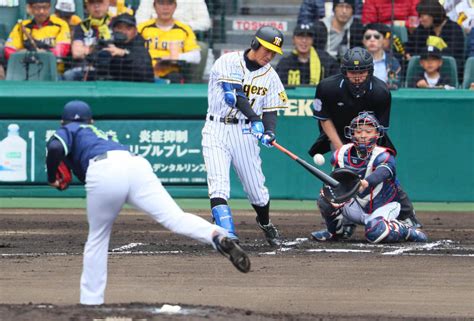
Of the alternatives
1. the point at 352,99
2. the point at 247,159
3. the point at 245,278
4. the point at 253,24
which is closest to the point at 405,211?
the point at 352,99

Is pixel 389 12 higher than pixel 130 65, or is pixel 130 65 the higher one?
pixel 389 12

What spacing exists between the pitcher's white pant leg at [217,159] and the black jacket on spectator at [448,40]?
18.8 ft

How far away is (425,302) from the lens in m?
7.85

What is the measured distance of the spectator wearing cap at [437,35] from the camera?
1511cm

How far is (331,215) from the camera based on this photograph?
35.3ft

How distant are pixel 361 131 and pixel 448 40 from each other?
539cm

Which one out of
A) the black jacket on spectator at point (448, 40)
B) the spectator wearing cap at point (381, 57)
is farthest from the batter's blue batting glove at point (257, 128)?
the black jacket on spectator at point (448, 40)

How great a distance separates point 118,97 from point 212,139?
4.52 m

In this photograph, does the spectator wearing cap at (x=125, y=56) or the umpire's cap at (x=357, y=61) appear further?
the spectator wearing cap at (x=125, y=56)

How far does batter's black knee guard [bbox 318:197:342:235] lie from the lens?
10656 mm

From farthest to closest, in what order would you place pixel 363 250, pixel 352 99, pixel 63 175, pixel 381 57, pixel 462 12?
1. pixel 462 12
2. pixel 381 57
3. pixel 352 99
4. pixel 363 250
5. pixel 63 175

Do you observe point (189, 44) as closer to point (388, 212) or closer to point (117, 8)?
point (117, 8)

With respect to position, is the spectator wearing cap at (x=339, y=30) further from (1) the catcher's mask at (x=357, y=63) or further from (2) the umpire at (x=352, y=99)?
(1) the catcher's mask at (x=357, y=63)

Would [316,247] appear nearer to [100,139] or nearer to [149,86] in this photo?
[100,139]
